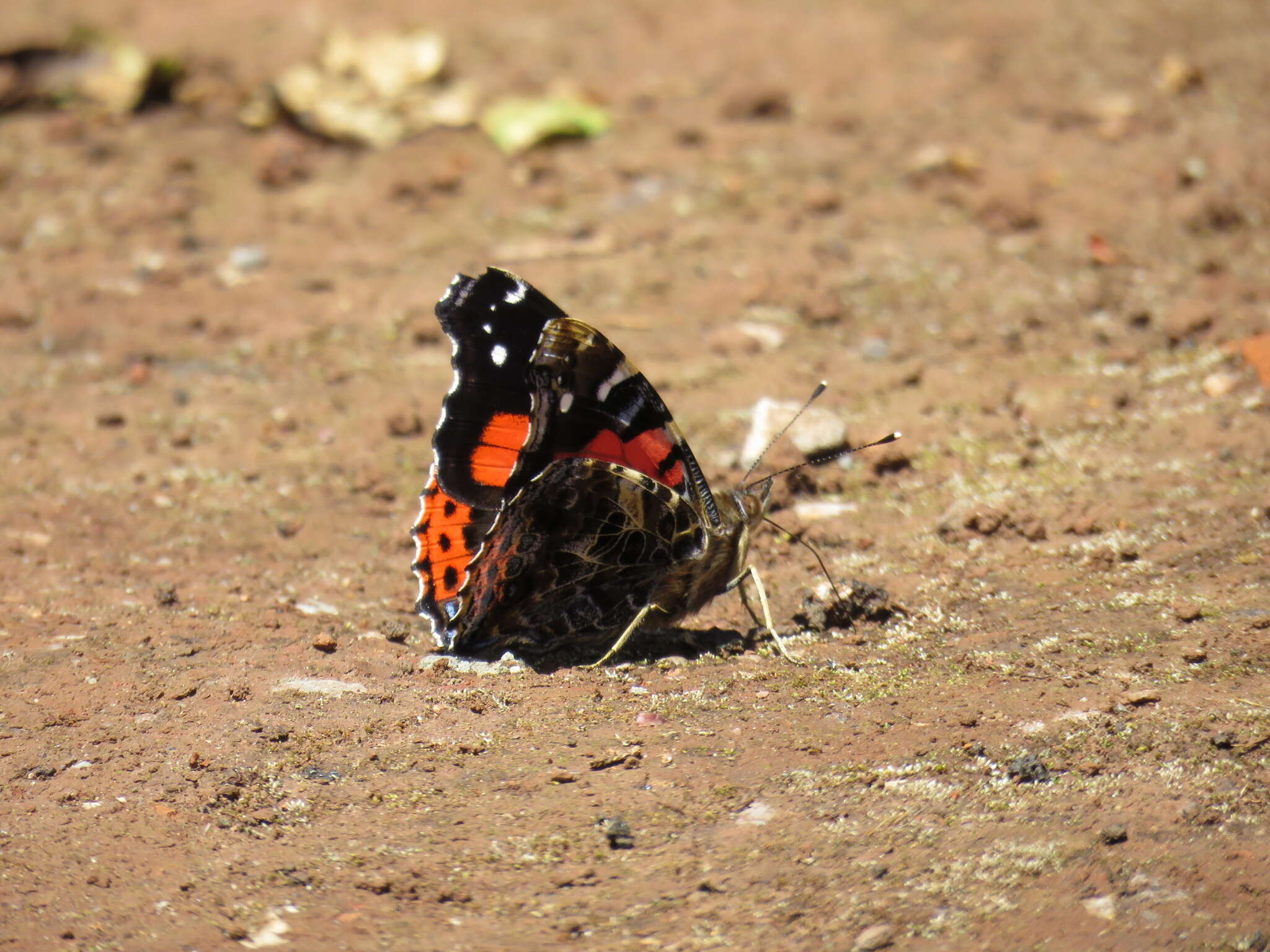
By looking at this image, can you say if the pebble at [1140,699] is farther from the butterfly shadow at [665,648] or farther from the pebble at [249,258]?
the pebble at [249,258]

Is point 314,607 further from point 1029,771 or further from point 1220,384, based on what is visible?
point 1220,384

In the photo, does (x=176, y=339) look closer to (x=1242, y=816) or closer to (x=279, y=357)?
(x=279, y=357)

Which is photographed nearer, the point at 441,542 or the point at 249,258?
the point at 441,542

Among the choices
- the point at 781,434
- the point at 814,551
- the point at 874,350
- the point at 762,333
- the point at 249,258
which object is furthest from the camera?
the point at 249,258

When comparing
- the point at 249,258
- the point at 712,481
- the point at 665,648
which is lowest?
the point at 665,648

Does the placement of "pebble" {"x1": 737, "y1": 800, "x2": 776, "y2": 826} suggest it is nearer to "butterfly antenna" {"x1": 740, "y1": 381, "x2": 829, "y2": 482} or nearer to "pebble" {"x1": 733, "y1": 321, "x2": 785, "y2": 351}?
"butterfly antenna" {"x1": 740, "y1": 381, "x2": 829, "y2": 482}

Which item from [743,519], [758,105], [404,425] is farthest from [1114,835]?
[758,105]

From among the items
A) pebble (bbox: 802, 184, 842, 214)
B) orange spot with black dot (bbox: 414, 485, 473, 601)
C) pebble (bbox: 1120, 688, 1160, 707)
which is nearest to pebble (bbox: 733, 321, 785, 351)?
pebble (bbox: 802, 184, 842, 214)

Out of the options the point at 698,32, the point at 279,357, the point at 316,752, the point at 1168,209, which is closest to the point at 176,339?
the point at 279,357
